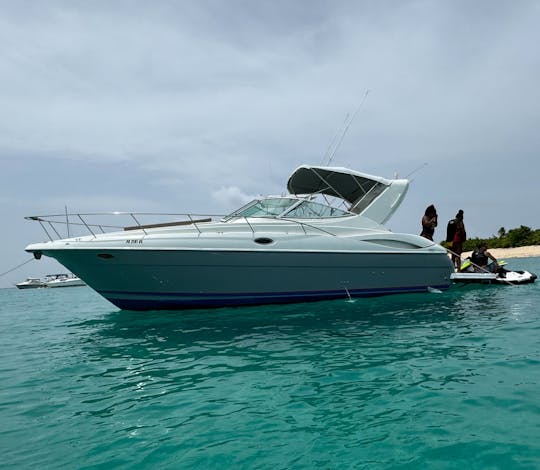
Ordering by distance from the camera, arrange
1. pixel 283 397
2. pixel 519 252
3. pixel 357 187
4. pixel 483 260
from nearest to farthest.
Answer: pixel 283 397
pixel 357 187
pixel 483 260
pixel 519 252

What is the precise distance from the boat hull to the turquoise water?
6.36ft

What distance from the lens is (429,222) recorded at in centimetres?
1527

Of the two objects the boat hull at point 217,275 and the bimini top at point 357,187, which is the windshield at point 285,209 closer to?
the boat hull at point 217,275

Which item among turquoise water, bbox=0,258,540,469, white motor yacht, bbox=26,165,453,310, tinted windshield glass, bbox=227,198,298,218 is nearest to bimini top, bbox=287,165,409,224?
white motor yacht, bbox=26,165,453,310

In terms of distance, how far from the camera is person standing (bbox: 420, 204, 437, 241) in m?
15.3

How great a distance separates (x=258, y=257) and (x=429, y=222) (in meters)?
7.81

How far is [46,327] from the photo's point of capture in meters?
11.4

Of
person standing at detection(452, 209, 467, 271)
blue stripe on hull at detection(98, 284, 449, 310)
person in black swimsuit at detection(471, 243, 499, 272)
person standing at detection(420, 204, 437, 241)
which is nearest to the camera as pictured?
blue stripe on hull at detection(98, 284, 449, 310)

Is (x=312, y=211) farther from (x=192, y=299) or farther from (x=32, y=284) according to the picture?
(x=32, y=284)

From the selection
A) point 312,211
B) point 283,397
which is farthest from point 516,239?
point 283,397

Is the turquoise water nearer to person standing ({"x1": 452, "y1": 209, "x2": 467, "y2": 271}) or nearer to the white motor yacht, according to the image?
the white motor yacht

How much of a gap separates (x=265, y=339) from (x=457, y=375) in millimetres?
3504

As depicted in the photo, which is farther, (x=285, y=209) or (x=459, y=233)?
(x=459, y=233)

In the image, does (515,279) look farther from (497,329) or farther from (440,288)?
(497,329)
